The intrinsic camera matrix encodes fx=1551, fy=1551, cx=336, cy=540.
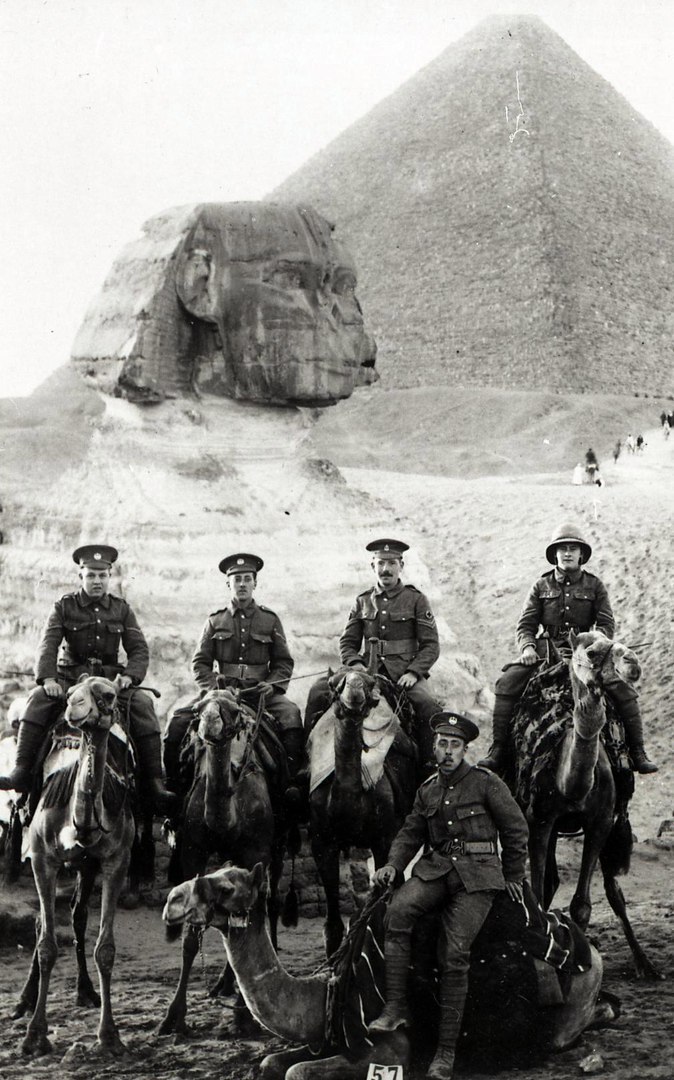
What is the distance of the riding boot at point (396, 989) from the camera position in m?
7.50

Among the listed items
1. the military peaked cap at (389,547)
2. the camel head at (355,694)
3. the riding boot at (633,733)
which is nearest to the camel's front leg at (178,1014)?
the camel head at (355,694)

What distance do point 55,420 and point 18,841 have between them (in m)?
44.6

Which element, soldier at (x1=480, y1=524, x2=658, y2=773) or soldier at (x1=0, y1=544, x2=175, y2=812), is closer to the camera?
soldier at (x1=0, y1=544, x2=175, y2=812)

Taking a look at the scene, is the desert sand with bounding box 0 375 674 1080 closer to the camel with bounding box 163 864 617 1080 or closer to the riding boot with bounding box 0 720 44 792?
the camel with bounding box 163 864 617 1080

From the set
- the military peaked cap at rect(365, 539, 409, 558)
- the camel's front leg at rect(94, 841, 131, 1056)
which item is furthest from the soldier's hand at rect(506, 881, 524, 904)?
the military peaked cap at rect(365, 539, 409, 558)

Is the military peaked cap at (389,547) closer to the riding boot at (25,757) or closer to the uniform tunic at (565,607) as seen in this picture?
the uniform tunic at (565,607)

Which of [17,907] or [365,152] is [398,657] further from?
[365,152]

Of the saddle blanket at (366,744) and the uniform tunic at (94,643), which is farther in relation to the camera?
the uniform tunic at (94,643)

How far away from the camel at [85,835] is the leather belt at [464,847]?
5.89 ft

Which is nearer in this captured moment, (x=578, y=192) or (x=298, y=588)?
(x=298, y=588)

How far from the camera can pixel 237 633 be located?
994 cm

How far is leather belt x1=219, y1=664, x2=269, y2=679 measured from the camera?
9930 mm

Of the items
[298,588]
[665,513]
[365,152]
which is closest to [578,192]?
[365,152]

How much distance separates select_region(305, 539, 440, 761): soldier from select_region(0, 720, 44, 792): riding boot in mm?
1755
